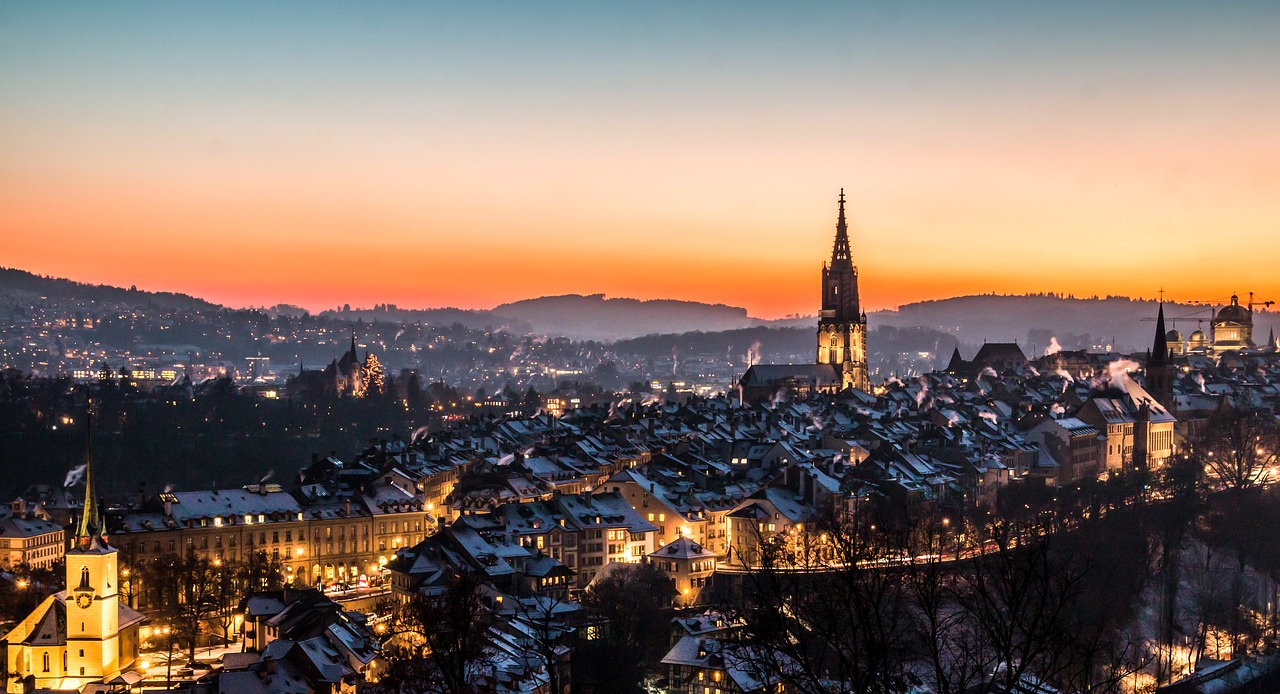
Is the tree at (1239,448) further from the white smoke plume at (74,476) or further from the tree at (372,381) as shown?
the tree at (372,381)

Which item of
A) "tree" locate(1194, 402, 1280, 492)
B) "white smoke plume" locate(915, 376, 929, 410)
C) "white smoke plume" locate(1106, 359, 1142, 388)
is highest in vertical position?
"white smoke plume" locate(1106, 359, 1142, 388)

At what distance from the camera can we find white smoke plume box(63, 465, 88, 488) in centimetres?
7531

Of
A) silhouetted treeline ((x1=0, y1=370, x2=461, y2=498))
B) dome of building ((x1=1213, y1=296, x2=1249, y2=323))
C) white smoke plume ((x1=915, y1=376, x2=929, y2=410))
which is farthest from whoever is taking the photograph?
dome of building ((x1=1213, y1=296, x2=1249, y2=323))

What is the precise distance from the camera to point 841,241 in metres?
109

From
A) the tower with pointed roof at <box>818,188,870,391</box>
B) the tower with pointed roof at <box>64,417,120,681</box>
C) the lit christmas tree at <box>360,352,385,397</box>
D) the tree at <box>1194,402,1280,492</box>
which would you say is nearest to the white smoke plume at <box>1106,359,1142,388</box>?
the tree at <box>1194,402,1280,492</box>

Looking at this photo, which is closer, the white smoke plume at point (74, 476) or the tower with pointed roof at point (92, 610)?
the tower with pointed roof at point (92, 610)

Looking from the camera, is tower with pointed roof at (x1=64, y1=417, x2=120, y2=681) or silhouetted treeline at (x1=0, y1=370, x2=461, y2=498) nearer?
tower with pointed roof at (x1=64, y1=417, x2=120, y2=681)

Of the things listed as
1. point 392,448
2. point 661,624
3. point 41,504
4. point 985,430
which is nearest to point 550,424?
point 392,448

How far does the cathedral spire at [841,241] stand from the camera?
4254 inches

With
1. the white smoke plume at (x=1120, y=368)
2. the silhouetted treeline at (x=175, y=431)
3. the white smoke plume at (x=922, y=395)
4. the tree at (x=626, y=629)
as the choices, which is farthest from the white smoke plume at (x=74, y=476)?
the white smoke plume at (x=1120, y=368)

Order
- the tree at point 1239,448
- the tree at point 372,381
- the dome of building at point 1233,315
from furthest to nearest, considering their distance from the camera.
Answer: the dome of building at point 1233,315 < the tree at point 372,381 < the tree at point 1239,448

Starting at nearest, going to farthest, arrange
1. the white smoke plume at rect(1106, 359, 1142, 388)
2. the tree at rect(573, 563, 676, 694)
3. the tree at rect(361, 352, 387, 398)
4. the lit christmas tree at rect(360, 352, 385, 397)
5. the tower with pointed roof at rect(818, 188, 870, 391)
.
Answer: the tree at rect(573, 563, 676, 694), the white smoke plume at rect(1106, 359, 1142, 388), the tower with pointed roof at rect(818, 188, 870, 391), the tree at rect(361, 352, 387, 398), the lit christmas tree at rect(360, 352, 385, 397)

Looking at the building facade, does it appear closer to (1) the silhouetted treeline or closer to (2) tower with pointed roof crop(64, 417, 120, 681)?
(2) tower with pointed roof crop(64, 417, 120, 681)

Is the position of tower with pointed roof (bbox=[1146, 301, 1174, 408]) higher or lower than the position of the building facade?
higher
